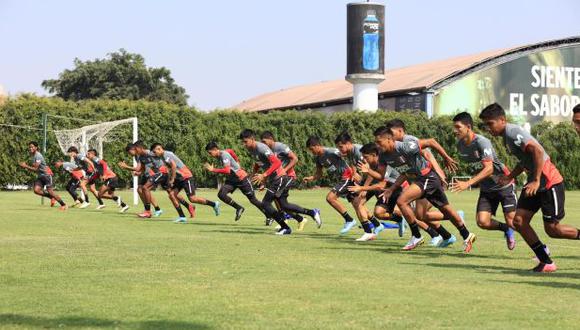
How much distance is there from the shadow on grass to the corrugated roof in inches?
1683

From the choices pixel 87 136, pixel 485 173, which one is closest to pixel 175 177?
pixel 485 173

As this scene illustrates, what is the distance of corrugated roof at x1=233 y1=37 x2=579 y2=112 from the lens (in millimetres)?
58781

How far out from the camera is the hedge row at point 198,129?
4197 cm

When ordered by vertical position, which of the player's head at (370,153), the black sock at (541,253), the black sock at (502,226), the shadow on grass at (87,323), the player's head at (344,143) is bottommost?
the shadow on grass at (87,323)

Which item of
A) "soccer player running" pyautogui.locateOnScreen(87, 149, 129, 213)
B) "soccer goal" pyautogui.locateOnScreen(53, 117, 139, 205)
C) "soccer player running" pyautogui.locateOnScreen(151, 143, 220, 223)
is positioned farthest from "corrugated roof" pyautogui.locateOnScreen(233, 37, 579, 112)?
"soccer player running" pyautogui.locateOnScreen(151, 143, 220, 223)

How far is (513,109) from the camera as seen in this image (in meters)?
60.4

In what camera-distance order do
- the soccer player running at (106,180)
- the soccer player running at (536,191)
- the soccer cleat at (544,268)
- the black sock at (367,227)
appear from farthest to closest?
the soccer player running at (106,180)
the black sock at (367,227)
the soccer cleat at (544,268)
the soccer player running at (536,191)

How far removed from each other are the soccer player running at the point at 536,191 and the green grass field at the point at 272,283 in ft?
1.48

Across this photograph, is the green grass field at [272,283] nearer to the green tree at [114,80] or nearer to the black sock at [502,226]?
the black sock at [502,226]

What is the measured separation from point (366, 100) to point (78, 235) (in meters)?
41.1

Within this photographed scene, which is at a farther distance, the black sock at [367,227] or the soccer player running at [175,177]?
the soccer player running at [175,177]

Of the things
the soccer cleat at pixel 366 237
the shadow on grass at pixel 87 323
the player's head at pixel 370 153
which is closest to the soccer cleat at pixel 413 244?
the soccer cleat at pixel 366 237

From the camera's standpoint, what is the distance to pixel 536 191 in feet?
35.0

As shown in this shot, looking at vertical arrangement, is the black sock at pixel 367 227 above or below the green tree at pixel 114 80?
below
